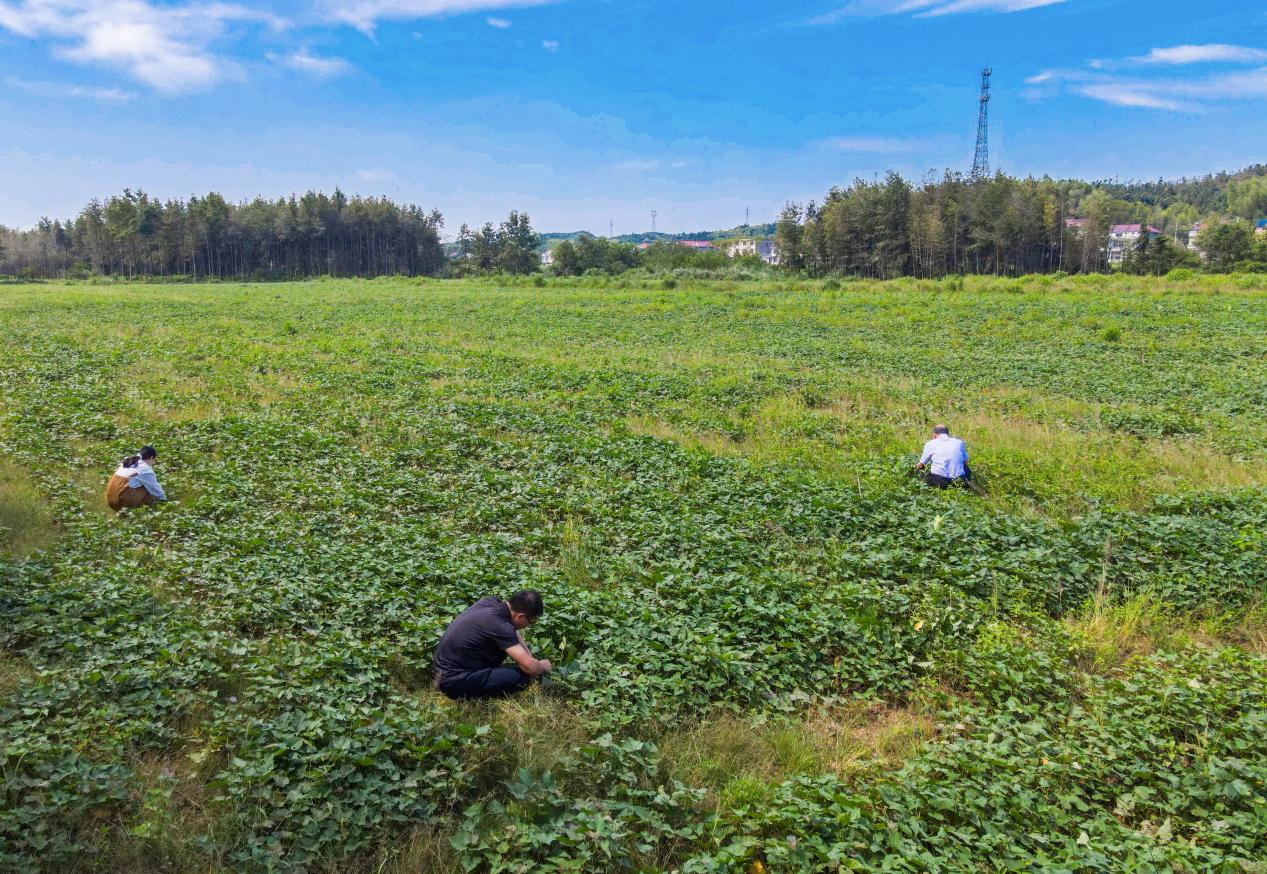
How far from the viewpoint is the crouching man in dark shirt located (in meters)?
6.14

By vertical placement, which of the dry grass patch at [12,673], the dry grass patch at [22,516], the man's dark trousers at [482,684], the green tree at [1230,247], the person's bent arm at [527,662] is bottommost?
the man's dark trousers at [482,684]

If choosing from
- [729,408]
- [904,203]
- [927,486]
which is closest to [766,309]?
[729,408]

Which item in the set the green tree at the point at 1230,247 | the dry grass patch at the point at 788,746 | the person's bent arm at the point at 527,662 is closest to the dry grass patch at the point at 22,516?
the person's bent arm at the point at 527,662

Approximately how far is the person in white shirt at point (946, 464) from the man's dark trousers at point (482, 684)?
26.8 feet

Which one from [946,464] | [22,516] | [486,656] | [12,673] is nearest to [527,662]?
[486,656]

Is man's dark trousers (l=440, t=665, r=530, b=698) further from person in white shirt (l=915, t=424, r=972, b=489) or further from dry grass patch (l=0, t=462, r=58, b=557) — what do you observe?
person in white shirt (l=915, t=424, r=972, b=489)

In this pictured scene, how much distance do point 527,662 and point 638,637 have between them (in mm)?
1136

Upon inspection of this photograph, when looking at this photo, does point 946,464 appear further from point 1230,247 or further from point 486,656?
point 1230,247

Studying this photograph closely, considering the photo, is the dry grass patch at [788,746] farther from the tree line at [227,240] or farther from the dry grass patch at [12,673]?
the tree line at [227,240]

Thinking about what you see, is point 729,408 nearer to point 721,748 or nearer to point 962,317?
point 721,748

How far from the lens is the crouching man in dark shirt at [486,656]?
6141 millimetres

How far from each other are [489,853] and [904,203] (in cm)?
8177

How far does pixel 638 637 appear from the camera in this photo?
6.78 metres

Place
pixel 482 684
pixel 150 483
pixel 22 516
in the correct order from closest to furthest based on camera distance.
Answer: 1. pixel 482 684
2. pixel 22 516
3. pixel 150 483
